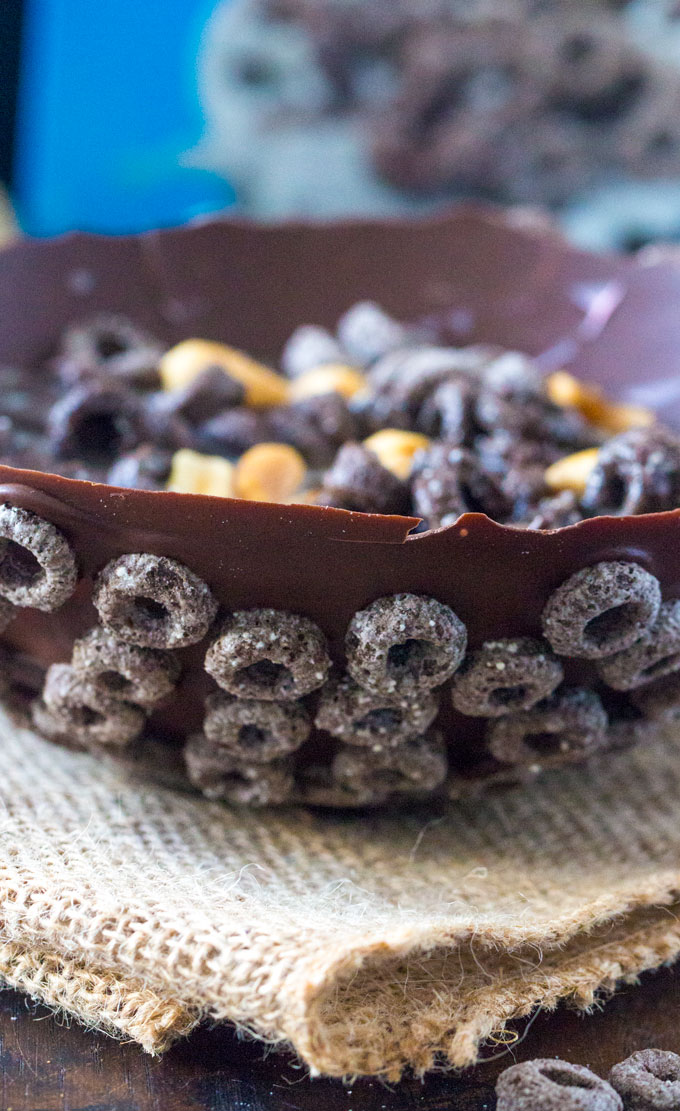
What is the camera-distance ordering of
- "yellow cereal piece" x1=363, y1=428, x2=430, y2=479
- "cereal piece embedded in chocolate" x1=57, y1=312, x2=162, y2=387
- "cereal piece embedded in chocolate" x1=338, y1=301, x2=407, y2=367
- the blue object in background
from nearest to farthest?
"yellow cereal piece" x1=363, y1=428, x2=430, y2=479
"cereal piece embedded in chocolate" x1=57, y1=312, x2=162, y2=387
"cereal piece embedded in chocolate" x1=338, y1=301, x2=407, y2=367
the blue object in background

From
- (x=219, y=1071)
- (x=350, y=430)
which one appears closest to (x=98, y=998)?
(x=219, y=1071)

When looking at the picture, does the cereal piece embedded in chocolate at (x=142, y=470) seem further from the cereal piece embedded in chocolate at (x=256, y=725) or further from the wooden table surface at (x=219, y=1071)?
the wooden table surface at (x=219, y=1071)

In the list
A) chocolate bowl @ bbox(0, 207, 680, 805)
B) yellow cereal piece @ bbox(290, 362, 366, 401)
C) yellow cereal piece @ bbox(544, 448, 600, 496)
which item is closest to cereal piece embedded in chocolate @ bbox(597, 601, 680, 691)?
chocolate bowl @ bbox(0, 207, 680, 805)

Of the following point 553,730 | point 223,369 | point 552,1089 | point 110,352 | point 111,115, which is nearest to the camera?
point 552,1089

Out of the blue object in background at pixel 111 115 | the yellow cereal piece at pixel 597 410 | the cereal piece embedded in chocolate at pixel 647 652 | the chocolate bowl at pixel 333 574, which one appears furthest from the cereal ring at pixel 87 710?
the blue object in background at pixel 111 115

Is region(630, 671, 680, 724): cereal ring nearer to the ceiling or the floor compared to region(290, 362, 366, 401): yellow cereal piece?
nearer to the floor

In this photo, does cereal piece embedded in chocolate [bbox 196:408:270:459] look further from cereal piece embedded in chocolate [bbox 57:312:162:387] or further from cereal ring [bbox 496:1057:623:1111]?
cereal ring [bbox 496:1057:623:1111]

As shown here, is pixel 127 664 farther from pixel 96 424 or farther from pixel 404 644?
pixel 96 424
